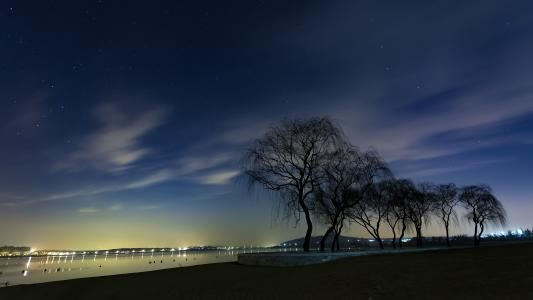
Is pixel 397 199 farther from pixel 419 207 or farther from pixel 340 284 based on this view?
pixel 340 284

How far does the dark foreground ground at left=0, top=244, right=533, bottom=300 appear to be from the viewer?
1021cm

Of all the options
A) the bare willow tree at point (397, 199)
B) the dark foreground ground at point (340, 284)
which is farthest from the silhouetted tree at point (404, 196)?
the dark foreground ground at point (340, 284)

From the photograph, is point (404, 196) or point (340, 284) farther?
point (404, 196)

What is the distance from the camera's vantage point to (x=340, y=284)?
1270 cm

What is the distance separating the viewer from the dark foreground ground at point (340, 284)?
1021cm

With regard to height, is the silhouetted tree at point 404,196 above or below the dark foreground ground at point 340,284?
above

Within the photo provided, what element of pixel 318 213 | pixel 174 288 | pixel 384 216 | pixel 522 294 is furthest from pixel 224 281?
pixel 384 216

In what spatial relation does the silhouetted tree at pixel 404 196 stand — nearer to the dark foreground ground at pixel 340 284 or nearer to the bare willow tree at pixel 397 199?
the bare willow tree at pixel 397 199

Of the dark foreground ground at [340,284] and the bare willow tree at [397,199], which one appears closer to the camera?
the dark foreground ground at [340,284]

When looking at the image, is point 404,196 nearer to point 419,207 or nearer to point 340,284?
point 419,207

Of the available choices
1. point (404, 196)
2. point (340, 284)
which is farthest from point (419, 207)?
point (340, 284)

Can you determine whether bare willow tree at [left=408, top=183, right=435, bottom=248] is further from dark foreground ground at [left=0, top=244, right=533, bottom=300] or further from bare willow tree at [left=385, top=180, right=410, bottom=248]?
dark foreground ground at [left=0, top=244, right=533, bottom=300]

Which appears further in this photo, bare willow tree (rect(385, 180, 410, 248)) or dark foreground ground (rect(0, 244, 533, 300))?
bare willow tree (rect(385, 180, 410, 248))

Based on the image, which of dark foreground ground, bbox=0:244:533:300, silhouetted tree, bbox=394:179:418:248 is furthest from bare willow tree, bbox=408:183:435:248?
dark foreground ground, bbox=0:244:533:300
